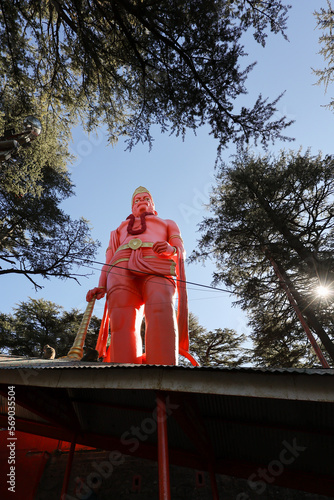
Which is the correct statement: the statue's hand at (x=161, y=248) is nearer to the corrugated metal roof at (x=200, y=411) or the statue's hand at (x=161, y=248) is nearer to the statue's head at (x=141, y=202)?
the statue's head at (x=141, y=202)

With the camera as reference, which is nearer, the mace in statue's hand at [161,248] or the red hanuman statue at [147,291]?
the red hanuman statue at [147,291]

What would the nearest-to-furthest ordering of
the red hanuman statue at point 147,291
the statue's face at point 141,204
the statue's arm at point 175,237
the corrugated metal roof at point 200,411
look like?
the corrugated metal roof at point 200,411, the red hanuman statue at point 147,291, the statue's arm at point 175,237, the statue's face at point 141,204

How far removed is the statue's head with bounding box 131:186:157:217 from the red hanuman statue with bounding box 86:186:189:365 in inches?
19.6

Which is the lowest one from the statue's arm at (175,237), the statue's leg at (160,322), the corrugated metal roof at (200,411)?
the corrugated metal roof at (200,411)

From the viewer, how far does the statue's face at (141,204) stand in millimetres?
7191

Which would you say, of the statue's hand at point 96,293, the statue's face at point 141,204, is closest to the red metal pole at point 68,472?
the statue's hand at point 96,293

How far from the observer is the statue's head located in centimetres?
720

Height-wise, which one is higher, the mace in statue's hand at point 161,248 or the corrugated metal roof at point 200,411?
the mace in statue's hand at point 161,248

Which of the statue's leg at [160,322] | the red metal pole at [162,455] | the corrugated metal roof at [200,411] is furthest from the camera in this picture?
the statue's leg at [160,322]

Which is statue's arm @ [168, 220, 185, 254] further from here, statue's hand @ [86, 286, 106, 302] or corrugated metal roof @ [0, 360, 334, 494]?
corrugated metal roof @ [0, 360, 334, 494]

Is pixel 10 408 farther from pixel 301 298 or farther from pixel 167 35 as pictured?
pixel 301 298

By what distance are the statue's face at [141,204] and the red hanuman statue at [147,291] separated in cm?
48

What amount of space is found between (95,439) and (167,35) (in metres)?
6.31

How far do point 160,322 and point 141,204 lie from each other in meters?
3.13
